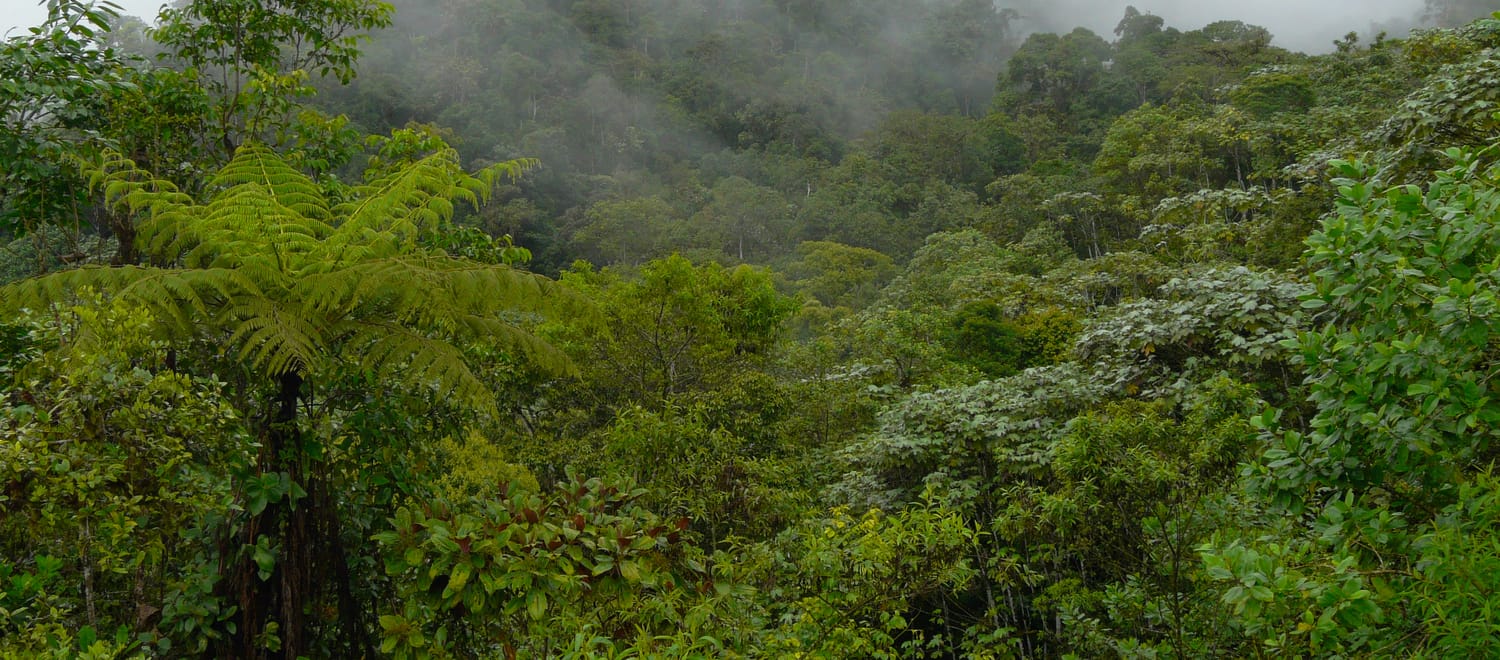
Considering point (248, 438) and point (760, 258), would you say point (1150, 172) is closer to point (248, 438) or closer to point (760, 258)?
point (760, 258)

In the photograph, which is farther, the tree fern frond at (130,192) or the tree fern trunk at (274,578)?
the tree fern frond at (130,192)

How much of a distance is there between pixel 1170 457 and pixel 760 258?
26.8 m

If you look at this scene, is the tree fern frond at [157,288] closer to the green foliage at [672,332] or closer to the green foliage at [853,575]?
the green foliage at [853,575]

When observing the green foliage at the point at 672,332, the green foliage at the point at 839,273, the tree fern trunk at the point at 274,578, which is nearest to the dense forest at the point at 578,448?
the tree fern trunk at the point at 274,578

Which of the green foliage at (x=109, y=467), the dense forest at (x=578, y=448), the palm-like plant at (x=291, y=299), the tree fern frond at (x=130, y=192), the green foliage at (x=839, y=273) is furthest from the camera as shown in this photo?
the green foliage at (x=839, y=273)

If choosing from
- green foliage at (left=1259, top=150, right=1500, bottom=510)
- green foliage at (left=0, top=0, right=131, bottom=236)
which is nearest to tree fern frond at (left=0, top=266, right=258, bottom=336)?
green foliage at (left=0, top=0, right=131, bottom=236)

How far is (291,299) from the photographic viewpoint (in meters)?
2.40

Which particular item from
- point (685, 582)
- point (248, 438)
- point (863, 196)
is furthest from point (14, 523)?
point (863, 196)

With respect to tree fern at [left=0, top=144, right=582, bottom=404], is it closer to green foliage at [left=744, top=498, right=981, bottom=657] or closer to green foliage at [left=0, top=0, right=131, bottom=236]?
green foliage at [left=0, top=0, right=131, bottom=236]

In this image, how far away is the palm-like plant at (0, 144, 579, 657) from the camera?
2215 mm

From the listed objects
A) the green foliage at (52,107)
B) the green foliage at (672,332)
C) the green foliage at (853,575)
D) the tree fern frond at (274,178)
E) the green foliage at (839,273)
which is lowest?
the green foliage at (839,273)

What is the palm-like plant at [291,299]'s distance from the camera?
2.21 meters

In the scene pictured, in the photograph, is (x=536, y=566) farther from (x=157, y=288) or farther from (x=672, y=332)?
(x=672, y=332)

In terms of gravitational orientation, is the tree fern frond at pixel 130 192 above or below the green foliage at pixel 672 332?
above
